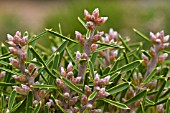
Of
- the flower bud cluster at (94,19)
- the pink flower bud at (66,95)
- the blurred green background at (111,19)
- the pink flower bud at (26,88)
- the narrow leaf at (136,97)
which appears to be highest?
the blurred green background at (111,19)

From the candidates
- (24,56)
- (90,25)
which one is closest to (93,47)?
(90,25)

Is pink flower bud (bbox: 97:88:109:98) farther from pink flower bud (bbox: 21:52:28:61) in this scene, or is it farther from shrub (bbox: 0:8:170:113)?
pink flower bud (bbox: 21:52:28:61)

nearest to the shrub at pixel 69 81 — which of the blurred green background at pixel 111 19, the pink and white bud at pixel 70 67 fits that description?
the pink and white bud at pixel 70 67

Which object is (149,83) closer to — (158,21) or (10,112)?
(10,112)

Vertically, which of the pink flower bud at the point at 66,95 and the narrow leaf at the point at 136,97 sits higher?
the pink flower bud at the point at 66,95

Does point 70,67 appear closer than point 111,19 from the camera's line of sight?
Yes

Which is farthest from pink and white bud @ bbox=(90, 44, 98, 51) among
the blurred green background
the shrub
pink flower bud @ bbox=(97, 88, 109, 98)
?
the blurred green background

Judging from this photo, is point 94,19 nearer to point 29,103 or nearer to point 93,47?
point 93,47

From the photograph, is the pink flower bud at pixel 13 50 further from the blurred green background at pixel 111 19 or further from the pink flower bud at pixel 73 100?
the blurred green background at pixel 111 19

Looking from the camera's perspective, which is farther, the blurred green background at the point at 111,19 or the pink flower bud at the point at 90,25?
the blurred green background at the point at 111,19

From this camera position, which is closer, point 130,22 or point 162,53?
point 162,53

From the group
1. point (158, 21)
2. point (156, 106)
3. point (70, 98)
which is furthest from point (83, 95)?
point (158, 21)
